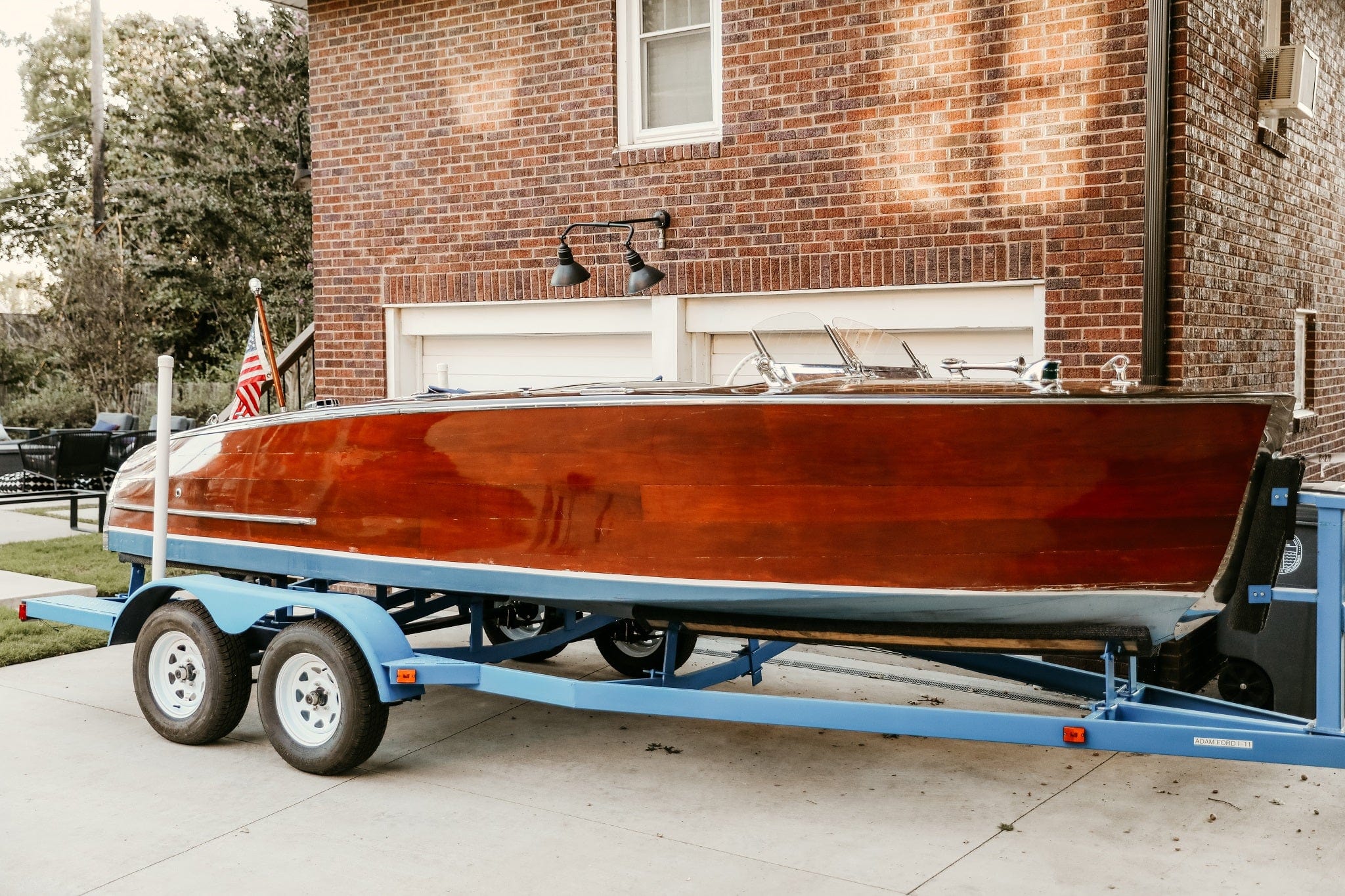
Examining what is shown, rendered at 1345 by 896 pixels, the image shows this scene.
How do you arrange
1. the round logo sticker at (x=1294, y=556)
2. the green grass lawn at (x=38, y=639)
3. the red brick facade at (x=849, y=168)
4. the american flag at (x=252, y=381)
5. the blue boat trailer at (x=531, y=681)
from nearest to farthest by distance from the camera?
the blue boat trailer at (x=531, y=681) → the round logo sticker at (x=1294, y=556) → the american flag at (x=252, y=381) → the red brick facade at (x=849, y=168) → the green grass lawn at (x=38, y=639)

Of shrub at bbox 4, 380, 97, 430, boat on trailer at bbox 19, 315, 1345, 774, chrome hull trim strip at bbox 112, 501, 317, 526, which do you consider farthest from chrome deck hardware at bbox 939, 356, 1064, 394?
shrub at bbox 4, 380, 97, 430

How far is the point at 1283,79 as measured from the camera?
7.66 metres

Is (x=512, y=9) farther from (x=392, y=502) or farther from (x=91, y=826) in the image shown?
(x=91, y=826)

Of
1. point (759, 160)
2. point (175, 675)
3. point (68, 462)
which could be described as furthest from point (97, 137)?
point (175, 675)

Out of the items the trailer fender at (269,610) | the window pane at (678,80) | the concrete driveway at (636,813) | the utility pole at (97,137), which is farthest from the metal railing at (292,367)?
the utility pole at (97,137)

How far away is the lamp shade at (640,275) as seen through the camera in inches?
302

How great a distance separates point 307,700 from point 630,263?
3.57 meters

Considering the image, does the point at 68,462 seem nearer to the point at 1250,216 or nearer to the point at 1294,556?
the point at 1250,216

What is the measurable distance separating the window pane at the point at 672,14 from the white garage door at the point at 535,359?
2021 millimetres

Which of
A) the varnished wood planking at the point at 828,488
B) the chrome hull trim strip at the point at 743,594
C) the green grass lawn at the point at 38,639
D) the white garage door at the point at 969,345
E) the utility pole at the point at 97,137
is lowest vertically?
the green grass lawn at the point at 38,639

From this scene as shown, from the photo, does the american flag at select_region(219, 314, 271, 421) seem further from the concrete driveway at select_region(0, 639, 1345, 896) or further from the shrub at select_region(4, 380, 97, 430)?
the shrub at select_region(4, 380, 97, 430)

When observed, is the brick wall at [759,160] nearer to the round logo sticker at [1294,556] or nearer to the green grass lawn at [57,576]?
the round logo sticker at [1294,556]

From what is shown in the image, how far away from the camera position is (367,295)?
9430mm

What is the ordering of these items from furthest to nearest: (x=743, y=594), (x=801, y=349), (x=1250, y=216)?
(x=1250, y=216), (x=801, y=349), (x=743, y=594)
